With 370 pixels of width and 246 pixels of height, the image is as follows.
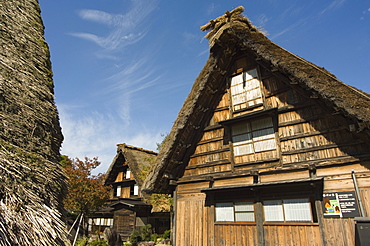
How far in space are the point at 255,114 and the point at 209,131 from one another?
6.82ft

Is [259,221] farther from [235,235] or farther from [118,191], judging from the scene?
[118,191]

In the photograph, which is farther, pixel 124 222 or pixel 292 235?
pixel 124 222

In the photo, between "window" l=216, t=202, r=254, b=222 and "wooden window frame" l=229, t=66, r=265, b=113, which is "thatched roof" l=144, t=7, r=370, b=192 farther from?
"window" l=216, t=202, r=254, b=222

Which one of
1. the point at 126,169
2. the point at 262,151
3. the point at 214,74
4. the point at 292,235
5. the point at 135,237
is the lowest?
the point at 135,237

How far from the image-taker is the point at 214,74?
30.2ft

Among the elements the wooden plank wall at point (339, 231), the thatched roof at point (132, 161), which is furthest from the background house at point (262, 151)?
the thatched roof at point (132, 161)

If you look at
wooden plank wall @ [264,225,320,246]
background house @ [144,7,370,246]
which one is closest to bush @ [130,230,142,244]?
background house @ [144,7,370,246]

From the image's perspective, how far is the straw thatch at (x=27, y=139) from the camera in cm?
313

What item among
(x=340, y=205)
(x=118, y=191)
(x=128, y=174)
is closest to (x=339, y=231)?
(x=340, y=205)

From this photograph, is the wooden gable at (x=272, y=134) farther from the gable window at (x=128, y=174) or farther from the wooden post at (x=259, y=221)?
the gable window at (x=128, y=174)

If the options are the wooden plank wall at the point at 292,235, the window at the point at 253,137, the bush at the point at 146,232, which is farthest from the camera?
the bush at the point at 146,232

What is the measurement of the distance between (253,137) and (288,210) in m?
2.48

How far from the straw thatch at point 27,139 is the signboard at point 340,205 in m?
6.15

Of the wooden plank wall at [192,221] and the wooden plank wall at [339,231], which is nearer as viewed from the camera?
the wooden plank wall at [339,231]
